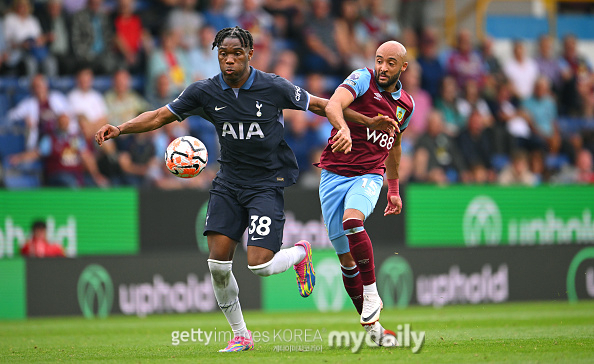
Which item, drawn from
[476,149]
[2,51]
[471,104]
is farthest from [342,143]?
[471,104]

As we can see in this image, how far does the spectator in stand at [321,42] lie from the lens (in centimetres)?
1820

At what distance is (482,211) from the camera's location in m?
16.0

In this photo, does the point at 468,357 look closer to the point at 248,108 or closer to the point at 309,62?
the point at 248,108

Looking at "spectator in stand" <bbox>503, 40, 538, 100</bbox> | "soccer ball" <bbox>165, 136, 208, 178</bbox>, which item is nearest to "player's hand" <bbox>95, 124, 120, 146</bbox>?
"soccer ball" <bbox>165, 136, 208, 178</bbox>

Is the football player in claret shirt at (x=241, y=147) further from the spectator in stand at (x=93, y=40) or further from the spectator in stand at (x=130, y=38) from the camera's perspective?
the spectator in stand at (x=130, y=38)

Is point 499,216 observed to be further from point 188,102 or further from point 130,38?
point 188,102

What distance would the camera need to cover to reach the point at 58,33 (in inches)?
630

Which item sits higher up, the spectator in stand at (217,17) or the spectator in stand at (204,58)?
the spectator in stand at (217,17)

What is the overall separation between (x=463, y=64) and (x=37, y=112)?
946cm

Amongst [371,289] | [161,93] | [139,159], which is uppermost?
[161,93]

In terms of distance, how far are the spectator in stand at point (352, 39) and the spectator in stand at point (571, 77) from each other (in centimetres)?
475

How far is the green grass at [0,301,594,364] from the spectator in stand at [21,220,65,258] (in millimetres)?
1144

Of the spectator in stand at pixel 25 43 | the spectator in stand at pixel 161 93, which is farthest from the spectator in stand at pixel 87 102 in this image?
the spectator in stand at pixel 161 93

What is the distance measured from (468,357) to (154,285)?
731 centimetres
